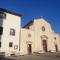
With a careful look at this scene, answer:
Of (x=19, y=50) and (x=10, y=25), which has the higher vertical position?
(x=10, y=25)

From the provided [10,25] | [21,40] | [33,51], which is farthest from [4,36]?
[33,51]

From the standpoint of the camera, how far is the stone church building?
2934 cm

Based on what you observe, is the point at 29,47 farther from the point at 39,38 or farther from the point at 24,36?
the point at 39,38

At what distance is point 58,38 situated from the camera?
42594mm

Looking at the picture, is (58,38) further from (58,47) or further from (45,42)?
(45,42)

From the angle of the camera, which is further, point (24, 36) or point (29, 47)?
point (29, 47)

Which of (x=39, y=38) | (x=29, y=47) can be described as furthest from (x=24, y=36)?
(x=39, y=38)

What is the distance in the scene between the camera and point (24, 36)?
3347 cm

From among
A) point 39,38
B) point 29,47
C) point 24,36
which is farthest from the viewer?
point 39,38

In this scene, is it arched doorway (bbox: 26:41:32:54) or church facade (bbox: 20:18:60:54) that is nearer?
church facade (bbox: 20:18:60:54)

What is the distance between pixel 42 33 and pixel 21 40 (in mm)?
7947

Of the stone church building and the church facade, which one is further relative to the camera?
the church facade

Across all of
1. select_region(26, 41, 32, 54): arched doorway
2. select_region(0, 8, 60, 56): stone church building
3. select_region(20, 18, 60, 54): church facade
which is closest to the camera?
select_region(0, 8, 60, 56): stone church building

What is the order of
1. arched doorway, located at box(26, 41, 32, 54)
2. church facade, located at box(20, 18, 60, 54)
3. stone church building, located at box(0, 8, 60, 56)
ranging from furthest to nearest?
arched doorway, located at box(26, 41, 32, 54) → church facade, located at box(20, 18, 60, 54) → stone church building, located at box(0, 8, 60, 56)
